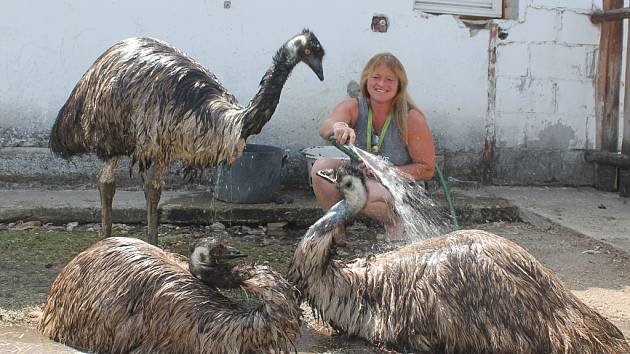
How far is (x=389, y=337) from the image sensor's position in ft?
12.7

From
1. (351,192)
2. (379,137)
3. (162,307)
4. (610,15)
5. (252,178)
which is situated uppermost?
(610,15)

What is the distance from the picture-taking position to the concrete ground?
6.36 meters

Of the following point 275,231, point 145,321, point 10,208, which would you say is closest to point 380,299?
point 145,321

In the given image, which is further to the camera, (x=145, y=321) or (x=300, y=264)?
(x=300, y=264)

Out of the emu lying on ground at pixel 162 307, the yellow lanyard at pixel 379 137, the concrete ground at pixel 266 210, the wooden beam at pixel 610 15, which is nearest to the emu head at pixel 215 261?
the emu lying on ground at pixel 162 307

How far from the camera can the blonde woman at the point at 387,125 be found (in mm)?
5355

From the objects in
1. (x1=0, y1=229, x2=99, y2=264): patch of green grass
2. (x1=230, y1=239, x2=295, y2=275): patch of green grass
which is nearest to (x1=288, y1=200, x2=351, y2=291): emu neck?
(x1=230, y1=239, x2=295, y2=275): patch of green grass

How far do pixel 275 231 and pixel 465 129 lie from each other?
2.11 m

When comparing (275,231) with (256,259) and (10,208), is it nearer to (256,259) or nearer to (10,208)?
(256,259)

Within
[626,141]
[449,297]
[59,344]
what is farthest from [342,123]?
[626,141]

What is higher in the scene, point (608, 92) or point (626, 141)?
point (608, 92)

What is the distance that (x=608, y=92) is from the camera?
768 centimetres

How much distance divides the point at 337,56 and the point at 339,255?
2325 mm

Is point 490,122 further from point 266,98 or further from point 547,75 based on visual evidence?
point 266,98
